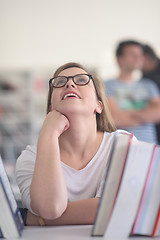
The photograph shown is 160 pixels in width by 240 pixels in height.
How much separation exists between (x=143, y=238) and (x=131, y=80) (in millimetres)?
2054

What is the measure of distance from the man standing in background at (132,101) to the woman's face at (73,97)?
1449mm

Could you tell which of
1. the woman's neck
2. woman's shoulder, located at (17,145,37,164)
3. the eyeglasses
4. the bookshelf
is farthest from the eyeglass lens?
the bookshelf

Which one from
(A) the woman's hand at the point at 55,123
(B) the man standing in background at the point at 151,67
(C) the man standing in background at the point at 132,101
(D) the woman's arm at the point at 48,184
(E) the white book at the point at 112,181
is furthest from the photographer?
(B) the man standing in background at the point at 151,67

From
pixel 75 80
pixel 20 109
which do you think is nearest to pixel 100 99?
pixel 75 80

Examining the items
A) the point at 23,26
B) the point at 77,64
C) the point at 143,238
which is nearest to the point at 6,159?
the point at 23,26

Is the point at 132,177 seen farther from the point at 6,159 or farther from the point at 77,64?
the point at 6,159

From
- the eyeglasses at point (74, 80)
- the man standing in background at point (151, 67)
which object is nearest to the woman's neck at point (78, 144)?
the eyeglasses at point (74, 80)

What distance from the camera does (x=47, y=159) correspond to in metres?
0.82

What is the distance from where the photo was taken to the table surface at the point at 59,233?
0.69 metres

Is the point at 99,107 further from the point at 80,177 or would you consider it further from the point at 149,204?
the point at 149,204

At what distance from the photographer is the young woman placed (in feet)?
2.68

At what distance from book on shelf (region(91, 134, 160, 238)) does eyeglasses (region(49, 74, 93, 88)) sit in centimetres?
37

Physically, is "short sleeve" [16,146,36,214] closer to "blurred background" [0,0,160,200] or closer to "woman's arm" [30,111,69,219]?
"woman's arm" [30,111,69,219]

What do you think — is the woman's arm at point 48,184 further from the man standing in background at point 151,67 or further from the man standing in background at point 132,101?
the man standing in background at point 151,67
